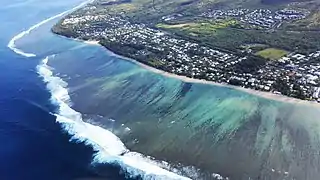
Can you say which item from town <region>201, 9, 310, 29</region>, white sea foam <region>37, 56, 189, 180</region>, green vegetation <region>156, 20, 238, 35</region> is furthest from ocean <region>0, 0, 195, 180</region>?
town <region>201, 9, 310, 29</region>

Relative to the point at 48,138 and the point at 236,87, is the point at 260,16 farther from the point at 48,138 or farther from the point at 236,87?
the point at 48,138

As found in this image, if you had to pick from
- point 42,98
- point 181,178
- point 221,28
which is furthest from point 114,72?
point 181,178

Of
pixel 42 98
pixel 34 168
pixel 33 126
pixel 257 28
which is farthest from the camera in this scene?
pixel 257 28

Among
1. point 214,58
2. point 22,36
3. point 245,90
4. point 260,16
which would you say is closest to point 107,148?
point 245,90

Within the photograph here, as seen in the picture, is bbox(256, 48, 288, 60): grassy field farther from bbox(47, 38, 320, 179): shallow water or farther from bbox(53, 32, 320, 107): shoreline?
bbox(47, 38, 320, 179): shallow water

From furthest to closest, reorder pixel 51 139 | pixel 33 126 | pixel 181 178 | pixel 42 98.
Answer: pixel 42 98, pixel 33 126, pixel 51 139, pixel 181 178

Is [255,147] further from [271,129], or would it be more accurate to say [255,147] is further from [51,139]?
[51,139]

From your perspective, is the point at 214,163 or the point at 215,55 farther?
the point at 215,55
